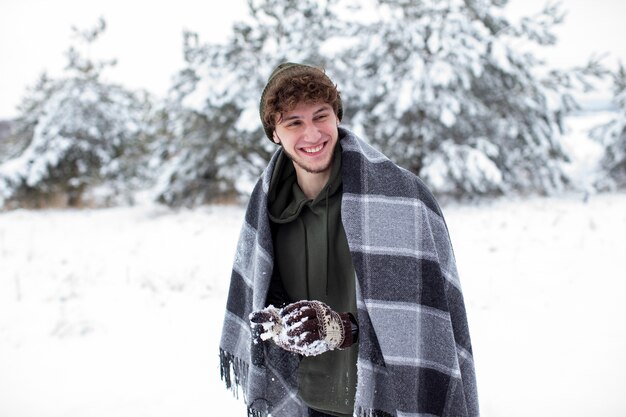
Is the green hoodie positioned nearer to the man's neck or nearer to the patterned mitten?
the man's neck

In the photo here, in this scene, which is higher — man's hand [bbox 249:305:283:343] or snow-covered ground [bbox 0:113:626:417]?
man's hand [bbox 249:305:283:343]

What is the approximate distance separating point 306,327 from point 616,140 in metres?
9.47

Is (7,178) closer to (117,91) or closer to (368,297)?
(117,91)

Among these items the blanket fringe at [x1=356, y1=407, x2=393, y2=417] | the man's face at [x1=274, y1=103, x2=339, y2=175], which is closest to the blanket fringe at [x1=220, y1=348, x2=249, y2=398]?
the blanket fringe at [x1=356, y1=407, x2=393, y2=417]

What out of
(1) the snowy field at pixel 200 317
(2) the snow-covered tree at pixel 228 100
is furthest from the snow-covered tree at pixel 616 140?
(2) the snow-covered tree at pixel 228 100

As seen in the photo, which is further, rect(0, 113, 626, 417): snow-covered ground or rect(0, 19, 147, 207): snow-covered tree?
rect(0, 19, 147, 207): snow-covered tree

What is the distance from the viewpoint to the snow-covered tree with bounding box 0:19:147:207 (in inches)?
388

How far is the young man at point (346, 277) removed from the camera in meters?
1.57

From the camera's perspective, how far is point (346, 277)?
5.68 feet

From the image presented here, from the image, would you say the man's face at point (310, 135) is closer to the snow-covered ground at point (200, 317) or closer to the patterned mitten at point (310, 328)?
the patterned mitten at point (310, 328)

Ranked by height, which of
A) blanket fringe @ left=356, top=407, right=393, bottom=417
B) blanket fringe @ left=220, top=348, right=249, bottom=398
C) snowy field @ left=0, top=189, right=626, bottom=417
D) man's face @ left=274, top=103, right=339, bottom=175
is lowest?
snowy field @ left=0, top=189, right=626, bottom=417

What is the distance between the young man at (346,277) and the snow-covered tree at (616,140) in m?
8.85

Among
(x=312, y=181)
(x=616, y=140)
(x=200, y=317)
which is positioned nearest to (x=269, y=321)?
(x=312, y=181)

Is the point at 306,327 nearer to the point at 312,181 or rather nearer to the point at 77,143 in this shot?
the point at 312,181
